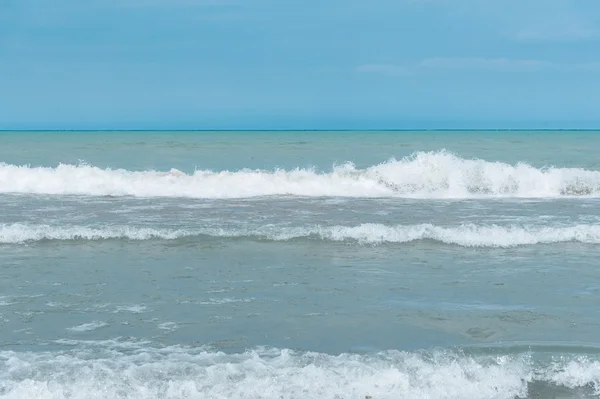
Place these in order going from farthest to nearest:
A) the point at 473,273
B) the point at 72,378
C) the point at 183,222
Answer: the point at 183,222, the point at 473,273, the point at 72,378

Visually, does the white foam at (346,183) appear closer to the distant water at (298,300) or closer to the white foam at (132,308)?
the distant water at (298,300)

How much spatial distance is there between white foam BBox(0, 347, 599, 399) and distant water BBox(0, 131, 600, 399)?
2cm

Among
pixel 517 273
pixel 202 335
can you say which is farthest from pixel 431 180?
pixel 202 335

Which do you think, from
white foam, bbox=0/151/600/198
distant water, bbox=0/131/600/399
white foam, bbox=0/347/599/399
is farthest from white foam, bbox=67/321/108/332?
white foam, bbox=0/151/600/198

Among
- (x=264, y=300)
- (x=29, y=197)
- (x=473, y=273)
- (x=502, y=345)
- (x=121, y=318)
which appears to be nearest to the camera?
(x=502, y=345)

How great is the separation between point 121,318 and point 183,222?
7527mm

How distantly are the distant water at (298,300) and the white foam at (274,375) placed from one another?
2cm

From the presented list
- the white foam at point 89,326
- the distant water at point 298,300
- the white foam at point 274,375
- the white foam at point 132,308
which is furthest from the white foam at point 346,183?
the white foam at point 274,375

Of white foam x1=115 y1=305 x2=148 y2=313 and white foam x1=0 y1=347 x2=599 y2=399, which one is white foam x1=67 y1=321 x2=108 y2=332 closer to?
white foam x1=115 y1=305 x2=148 y2=313

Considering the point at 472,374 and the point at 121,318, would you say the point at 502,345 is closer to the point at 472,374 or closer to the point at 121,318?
the point at 472,374

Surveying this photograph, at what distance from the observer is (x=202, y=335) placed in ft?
25.3

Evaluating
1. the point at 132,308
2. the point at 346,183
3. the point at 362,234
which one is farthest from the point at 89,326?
the point at 346,183

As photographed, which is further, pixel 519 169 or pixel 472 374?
pixel 519 169

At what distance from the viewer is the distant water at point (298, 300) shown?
20.8 ft
